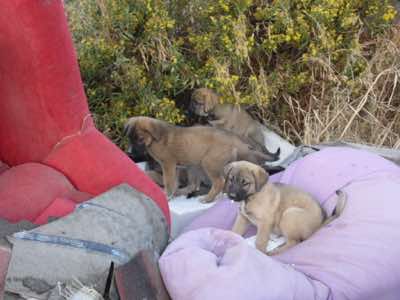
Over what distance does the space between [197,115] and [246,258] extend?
8.61ft

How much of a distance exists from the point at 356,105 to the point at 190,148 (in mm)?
1660

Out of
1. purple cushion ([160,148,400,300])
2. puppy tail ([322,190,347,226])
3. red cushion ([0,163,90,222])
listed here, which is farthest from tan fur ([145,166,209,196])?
red cushion ([0,163,90,222])

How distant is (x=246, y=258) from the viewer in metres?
2.70

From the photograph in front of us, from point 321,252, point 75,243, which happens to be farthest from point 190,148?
point 75,243

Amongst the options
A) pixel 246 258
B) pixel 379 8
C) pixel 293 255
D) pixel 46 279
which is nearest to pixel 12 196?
pixel 46 279

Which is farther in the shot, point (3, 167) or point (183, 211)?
point (183, 211)

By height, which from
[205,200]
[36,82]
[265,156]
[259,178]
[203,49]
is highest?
[36,82]

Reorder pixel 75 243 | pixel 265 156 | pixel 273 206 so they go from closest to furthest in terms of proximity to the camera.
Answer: pixel 75 243 < pixel 273 206 < pixel 265 156

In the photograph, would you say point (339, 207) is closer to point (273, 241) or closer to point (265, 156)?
point (273, 241)

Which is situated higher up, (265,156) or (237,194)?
(237,194)

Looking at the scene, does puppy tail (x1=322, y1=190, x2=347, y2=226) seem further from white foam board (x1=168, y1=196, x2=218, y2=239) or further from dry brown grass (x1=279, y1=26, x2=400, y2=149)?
dry brown grass (x1=279, y1=26, x2=400, y2=149)

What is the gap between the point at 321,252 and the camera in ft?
10.5

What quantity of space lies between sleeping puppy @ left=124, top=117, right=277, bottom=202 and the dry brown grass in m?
1.01

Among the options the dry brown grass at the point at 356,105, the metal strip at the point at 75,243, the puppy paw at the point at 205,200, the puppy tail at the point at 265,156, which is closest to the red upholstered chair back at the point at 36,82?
the metal strip at the point at 75,243
